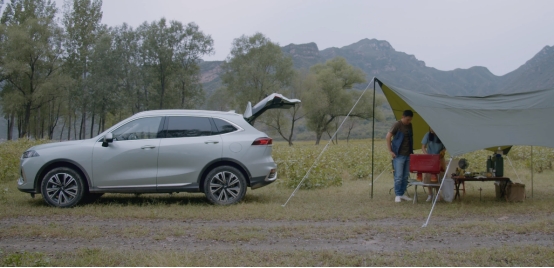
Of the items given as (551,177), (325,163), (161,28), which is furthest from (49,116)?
(551,177)

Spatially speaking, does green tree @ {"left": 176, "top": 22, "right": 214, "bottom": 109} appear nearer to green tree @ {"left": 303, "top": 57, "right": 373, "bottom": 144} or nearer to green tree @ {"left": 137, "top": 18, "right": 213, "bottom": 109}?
green tree @ {"left": 137, "top": 18, "right": 213, "bottom": 109}

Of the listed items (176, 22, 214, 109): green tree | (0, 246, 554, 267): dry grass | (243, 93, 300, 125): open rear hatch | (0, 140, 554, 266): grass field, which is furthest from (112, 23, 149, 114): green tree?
(0, 246, 554, 267): dry grass

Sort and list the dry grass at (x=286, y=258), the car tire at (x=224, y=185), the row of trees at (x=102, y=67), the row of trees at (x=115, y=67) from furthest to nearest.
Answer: the row of trees at (x=115, y=67) → the row of trees at (x=102, y=67) → the car tire at (x=224, y=185) → the dry grass at (x=286, y=258)

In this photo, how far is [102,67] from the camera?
151 feet

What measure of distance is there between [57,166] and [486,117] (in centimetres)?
831

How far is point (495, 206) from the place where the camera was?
29.4 feet

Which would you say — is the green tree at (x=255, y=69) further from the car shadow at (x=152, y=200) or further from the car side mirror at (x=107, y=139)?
the car side mirror at (x=107, y=139)

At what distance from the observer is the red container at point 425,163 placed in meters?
8.97

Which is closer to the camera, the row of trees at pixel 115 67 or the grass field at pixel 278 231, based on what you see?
the grass field at pixel 278 231

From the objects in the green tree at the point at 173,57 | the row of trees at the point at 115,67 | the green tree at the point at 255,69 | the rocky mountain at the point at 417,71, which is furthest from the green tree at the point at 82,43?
the rocky mountain at the point at 417,71

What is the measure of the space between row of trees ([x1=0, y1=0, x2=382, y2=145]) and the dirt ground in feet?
124

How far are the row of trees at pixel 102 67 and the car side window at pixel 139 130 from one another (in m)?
35.6

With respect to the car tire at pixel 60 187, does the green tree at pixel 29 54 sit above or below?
above

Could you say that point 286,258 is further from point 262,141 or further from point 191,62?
point 191,62
